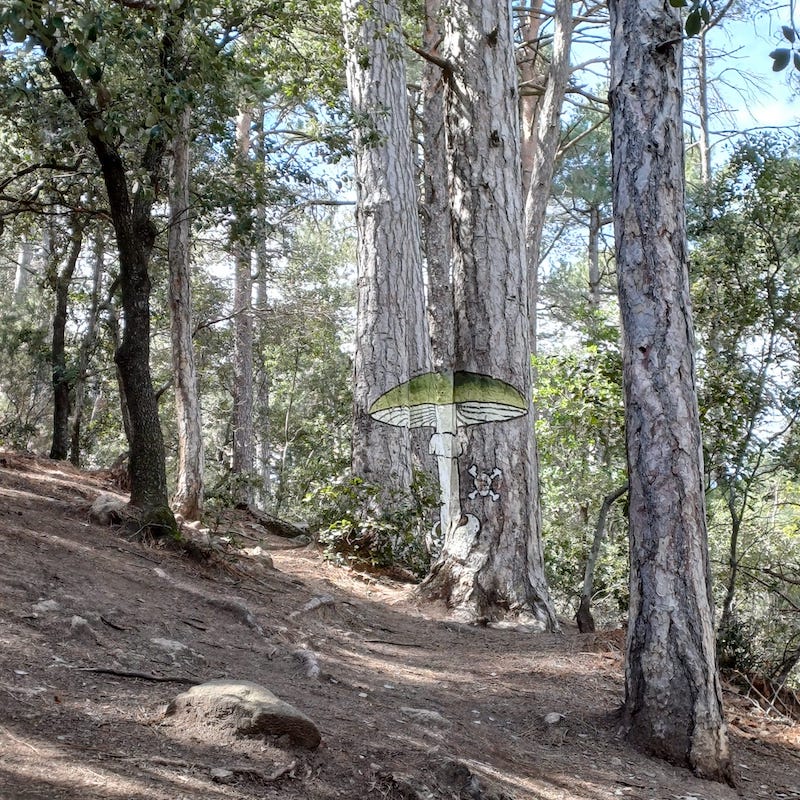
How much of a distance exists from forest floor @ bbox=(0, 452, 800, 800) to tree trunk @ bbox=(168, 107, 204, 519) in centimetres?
222

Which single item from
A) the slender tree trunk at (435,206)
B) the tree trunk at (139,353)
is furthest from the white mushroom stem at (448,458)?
the slender tree trunk at (435,206)

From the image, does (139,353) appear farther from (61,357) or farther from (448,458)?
(61,357)

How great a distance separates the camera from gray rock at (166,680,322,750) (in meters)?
3.08

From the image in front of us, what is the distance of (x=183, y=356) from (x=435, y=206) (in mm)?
5240

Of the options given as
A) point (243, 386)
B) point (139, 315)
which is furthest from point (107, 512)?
point (243, 386)

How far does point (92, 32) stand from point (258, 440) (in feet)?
60.4

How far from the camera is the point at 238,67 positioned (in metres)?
6.43

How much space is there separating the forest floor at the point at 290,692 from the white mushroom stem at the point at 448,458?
832 mm

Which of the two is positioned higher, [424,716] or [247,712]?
[247,712]

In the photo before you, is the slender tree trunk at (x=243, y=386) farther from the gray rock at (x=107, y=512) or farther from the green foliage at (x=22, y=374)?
the gray rock at (x=107, y=512)

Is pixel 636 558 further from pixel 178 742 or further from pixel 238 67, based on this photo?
pixel 238 67

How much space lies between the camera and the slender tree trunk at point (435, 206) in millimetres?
11953

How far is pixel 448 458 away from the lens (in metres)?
6.74

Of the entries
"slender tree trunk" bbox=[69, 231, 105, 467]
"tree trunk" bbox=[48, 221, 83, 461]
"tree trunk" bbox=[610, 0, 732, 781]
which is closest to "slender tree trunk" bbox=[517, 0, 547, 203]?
"slender tree trunk" bbox=[69, 231, 105, 467]
